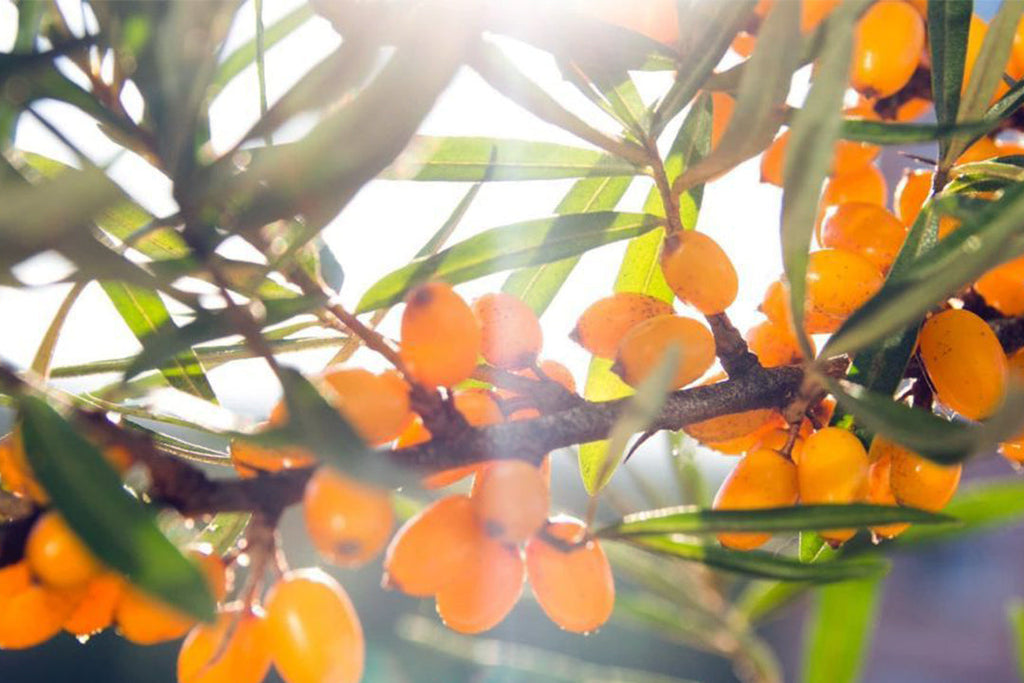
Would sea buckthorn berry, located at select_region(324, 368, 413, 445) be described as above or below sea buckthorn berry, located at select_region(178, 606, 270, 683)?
above

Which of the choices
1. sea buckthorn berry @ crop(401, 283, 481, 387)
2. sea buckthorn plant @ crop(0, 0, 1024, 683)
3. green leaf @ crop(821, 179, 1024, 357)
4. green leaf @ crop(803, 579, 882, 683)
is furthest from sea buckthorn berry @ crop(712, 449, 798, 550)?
green leaf @ crop(803, 579, 882, 683)

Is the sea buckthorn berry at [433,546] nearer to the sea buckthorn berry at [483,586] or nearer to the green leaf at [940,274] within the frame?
the sea buckthorn berry at [483,586]

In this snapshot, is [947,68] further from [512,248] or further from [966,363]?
[512,248]

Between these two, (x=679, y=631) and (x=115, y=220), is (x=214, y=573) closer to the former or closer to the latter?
(x=115, y=220)

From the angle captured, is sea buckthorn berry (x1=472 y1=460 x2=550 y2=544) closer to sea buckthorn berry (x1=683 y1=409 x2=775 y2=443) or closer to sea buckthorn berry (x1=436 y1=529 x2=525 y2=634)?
sea buckthorn berry (x1=436 y1=529 x2=525 y2=634)

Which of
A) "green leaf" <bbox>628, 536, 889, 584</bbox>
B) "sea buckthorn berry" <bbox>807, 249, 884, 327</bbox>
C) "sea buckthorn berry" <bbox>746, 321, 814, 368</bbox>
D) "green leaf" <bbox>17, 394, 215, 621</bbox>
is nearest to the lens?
"green leaf" <bbox>17, 394, 215, 621</bbox>

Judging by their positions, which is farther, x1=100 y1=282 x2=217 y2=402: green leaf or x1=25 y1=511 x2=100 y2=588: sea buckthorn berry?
x1=100 y1=282 x2=217 y2=402: green leaf

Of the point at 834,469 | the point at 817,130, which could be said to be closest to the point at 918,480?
the point at 834,469
